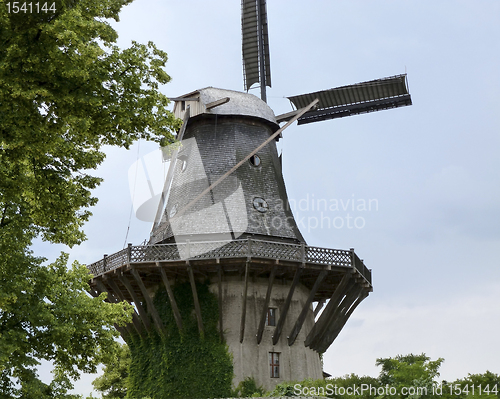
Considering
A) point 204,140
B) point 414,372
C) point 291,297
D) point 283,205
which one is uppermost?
point 204,140

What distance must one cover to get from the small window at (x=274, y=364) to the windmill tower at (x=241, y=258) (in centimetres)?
4

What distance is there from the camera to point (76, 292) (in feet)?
50.9

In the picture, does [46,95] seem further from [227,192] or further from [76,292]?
[227,192]

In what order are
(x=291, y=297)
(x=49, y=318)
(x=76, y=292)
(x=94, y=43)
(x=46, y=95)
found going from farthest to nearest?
(x=291, y=297), (x=76, y=292), (x=49, y=318), (x=94, y=43), (x=46, y=95)

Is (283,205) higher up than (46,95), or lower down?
higher up

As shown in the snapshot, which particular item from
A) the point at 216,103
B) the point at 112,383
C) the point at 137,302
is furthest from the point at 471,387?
the point at 112,383

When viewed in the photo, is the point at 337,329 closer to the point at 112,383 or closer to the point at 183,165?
the point at 183,165

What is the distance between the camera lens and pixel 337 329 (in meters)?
26.9

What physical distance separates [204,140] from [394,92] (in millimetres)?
10197

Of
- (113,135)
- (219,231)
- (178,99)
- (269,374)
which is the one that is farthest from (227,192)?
(113,135)

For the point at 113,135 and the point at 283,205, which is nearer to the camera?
the point at 113,135

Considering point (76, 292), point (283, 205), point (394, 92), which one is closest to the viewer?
point (76, 292)

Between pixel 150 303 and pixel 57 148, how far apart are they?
12.9 m

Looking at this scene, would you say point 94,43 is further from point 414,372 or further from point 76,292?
point 414,372
